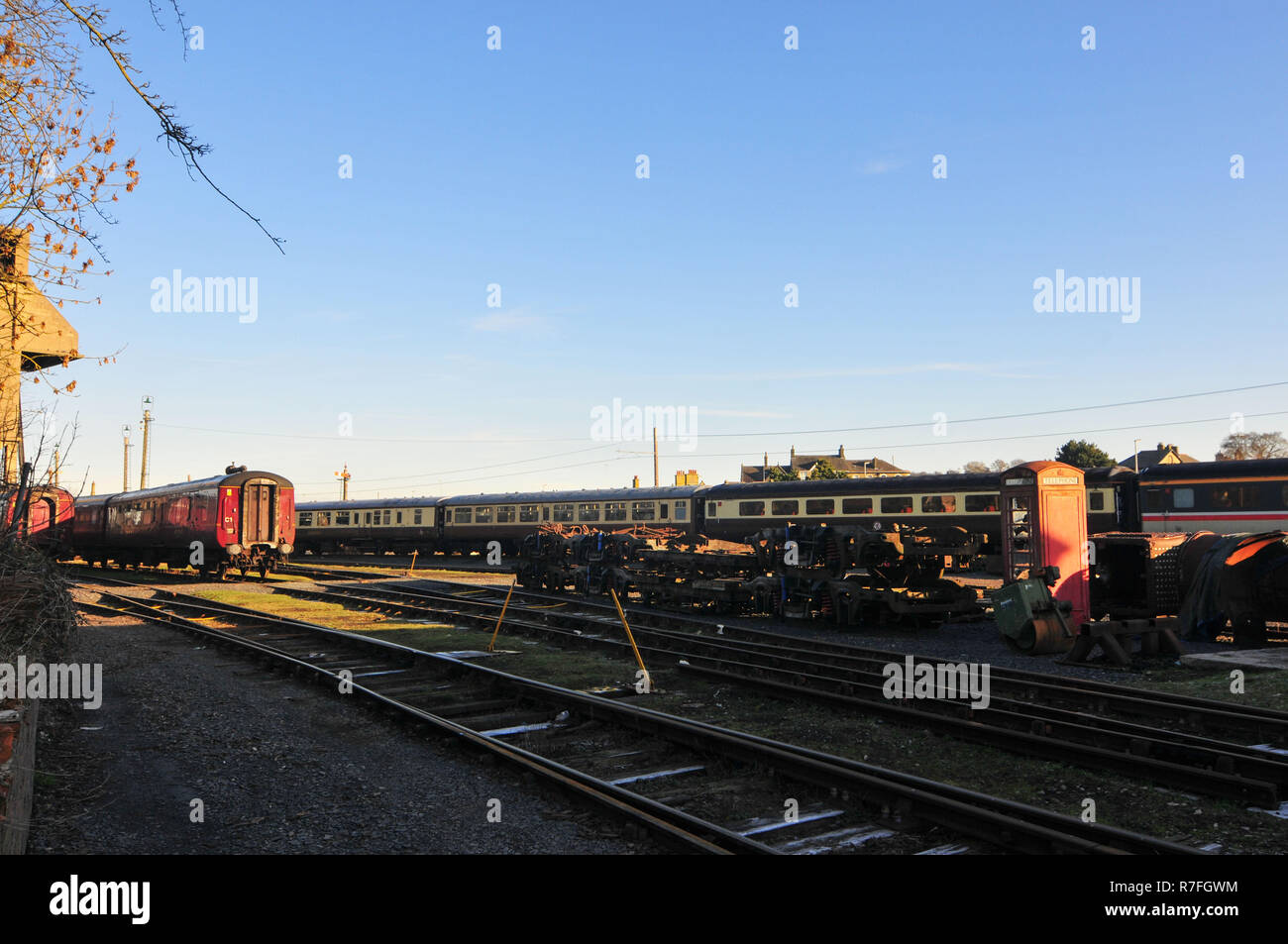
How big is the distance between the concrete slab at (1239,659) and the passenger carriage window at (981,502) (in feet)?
55.6

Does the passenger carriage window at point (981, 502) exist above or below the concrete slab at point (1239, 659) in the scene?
above

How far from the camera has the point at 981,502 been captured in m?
29.2

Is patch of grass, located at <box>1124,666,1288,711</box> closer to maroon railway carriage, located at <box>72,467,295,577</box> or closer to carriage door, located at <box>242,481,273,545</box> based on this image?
maroon railway carriage, located at <box>72,467,295,577</box>

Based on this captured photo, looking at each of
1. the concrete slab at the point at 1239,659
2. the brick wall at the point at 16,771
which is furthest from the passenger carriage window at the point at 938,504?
the brick wall at the point at 16,771

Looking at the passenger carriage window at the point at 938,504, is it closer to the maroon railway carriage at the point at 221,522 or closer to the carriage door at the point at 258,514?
the maroon railway carriage at the point at 221,522

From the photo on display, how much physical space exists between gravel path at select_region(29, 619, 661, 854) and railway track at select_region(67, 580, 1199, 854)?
26 cm

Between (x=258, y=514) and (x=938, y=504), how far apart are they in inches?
919

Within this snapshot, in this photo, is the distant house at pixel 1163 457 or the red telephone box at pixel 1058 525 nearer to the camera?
the red telephone box at pixel 1058 525

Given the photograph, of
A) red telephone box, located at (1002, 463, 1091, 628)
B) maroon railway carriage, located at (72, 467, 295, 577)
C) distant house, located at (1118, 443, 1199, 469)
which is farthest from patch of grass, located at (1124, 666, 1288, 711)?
distant house, located at (1118, 443, 1199, 469)

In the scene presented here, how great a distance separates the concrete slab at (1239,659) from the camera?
11164 mm

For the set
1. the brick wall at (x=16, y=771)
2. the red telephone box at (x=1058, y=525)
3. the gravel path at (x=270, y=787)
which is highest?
the red telephone box at (x=1058, y=525)

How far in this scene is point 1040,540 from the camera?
13539 millimetres

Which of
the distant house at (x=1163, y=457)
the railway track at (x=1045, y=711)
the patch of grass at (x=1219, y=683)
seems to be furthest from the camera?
the distant house at (x=1163, y=457)
